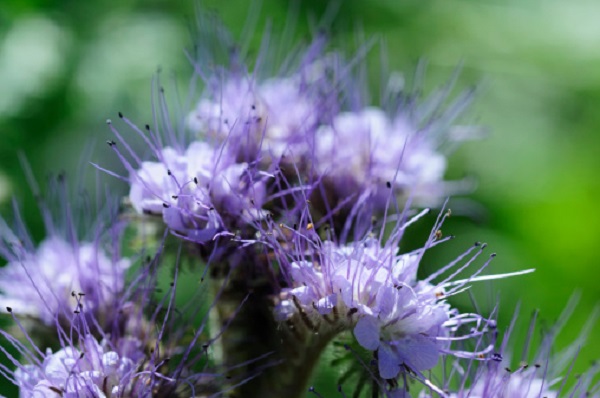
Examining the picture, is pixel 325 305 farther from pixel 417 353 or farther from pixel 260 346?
pixel 260 346

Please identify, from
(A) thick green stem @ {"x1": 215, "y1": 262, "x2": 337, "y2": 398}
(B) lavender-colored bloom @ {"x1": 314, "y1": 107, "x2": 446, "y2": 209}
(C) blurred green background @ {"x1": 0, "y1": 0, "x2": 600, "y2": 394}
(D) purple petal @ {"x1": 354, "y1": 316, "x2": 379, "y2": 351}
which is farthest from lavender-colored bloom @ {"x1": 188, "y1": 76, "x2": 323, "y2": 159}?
(C) blurred green background @ {"x1": 0, "y1": 0, "x2": 600, "y2": 394}

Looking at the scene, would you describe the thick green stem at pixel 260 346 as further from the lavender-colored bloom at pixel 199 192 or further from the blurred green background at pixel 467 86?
the blurred green background at pixel 467 86

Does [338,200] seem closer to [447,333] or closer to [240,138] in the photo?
[240,138]

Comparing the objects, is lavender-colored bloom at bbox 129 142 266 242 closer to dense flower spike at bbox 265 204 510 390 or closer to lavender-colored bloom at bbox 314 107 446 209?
dense flower spike at bbox 265 204 510 390

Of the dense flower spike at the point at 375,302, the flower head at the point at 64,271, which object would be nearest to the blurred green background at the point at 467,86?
the flower head at the point at 64,271

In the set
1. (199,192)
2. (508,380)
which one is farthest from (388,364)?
(199,192)
